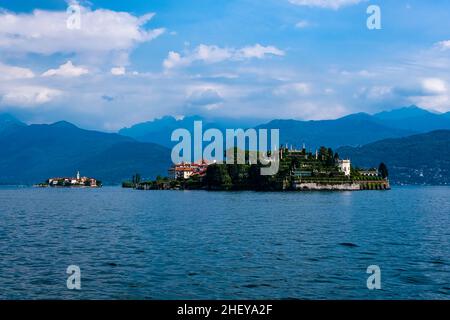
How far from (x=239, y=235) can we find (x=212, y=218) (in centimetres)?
2602

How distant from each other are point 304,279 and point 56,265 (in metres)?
19.2

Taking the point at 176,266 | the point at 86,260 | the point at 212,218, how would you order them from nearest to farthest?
the point at 176,266
the point at 86,260
the point at 212,218

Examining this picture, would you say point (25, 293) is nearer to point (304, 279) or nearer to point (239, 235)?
point (304, 279)

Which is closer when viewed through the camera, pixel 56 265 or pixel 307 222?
pixel 56 265

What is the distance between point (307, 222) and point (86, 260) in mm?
42499

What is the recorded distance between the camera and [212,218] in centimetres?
8862

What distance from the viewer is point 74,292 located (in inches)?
1308

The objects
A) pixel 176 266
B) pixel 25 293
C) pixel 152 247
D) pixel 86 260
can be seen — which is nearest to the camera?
pixel 25 293

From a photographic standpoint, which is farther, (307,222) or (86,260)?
(307,222)

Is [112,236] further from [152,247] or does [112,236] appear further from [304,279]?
[304,279]
